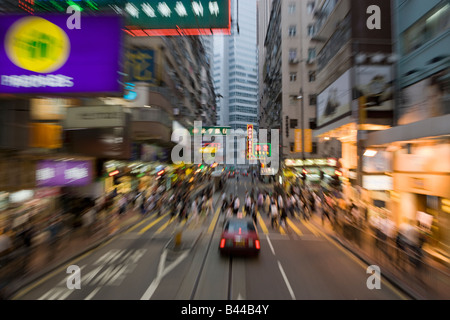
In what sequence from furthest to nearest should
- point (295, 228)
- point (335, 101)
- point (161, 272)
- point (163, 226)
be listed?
1. point (335, 101)
2. point (163, 226)
3. point (295, 228)
4. point (161, 272)

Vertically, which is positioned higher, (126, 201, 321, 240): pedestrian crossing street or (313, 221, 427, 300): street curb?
(313, 221, 427, 300): street curb

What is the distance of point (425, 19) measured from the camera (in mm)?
10742

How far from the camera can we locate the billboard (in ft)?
22.8

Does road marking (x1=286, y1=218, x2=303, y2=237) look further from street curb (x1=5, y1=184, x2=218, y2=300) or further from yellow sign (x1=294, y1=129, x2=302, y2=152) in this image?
yellow sign (x1=294, y1=129, x2=302, y2=152)

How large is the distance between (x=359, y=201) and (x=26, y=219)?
18.1 meters

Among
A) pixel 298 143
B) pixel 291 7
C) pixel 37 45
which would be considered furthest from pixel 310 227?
pixel 291 7

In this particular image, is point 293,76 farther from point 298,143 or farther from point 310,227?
point 310,227

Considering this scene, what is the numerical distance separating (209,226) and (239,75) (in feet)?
390

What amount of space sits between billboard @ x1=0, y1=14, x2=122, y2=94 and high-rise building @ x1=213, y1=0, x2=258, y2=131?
364 feet

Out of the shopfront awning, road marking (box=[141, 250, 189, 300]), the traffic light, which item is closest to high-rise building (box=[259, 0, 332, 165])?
the traffic light

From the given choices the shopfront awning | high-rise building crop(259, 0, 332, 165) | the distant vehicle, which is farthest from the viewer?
high-rise building crop(259, 0, 332, 165)

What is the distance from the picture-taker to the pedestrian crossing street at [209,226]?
41.7ft

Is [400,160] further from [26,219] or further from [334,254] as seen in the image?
[26,219]

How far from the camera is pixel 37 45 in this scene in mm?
6984
